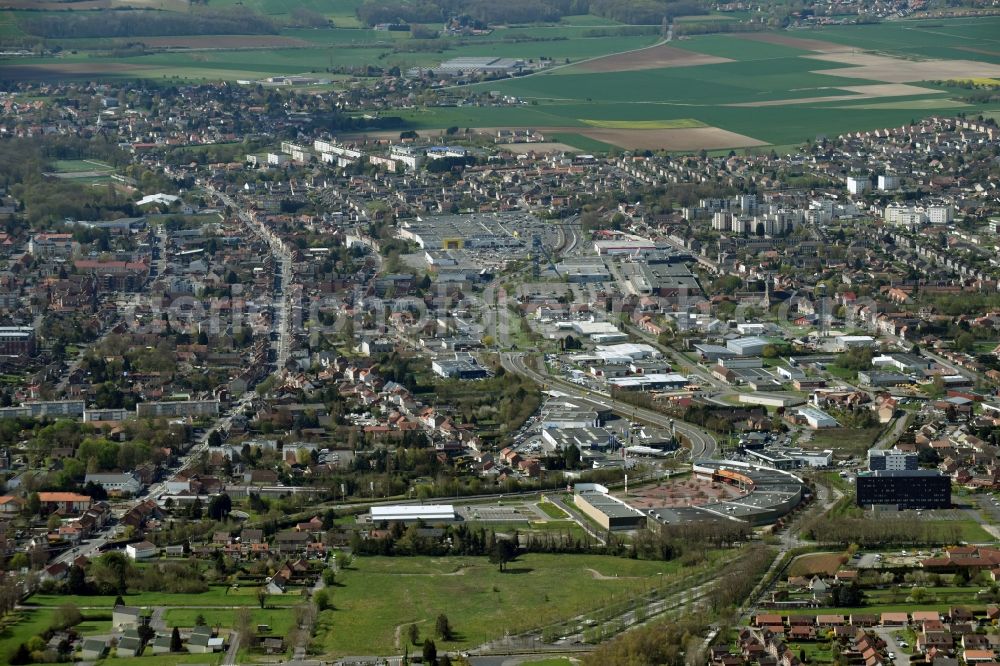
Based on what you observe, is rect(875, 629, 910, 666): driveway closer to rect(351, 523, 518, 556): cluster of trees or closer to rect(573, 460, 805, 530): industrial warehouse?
rect(573, 460, 805, 530): industrial warehouse

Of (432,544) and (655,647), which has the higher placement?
(655,647)

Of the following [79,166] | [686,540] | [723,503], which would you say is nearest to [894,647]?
[686,540]

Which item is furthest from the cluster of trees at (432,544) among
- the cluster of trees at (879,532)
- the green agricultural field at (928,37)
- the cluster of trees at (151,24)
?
the cluster of trees at (151,24)

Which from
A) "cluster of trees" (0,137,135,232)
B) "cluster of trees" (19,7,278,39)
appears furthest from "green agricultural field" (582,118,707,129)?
"cluster of trees" (19,7,278,39)

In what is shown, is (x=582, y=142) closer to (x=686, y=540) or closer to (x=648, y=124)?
(x=648, y=124)

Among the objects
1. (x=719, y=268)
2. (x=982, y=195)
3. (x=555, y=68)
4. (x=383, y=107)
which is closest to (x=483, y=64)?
(x=555, y=68)

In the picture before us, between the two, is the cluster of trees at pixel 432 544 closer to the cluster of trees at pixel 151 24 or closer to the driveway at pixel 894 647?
the driveway at pixel 894 647

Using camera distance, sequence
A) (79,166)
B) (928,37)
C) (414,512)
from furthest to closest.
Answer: (928,37)
(79,166)
(414,512)
